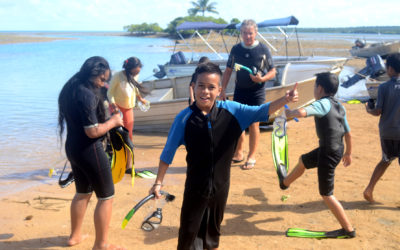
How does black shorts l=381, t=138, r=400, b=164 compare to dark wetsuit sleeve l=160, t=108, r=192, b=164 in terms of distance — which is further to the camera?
black shorts l=381, t=138, r=400, b=164

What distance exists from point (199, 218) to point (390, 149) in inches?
108

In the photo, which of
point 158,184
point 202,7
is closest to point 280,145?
point 158,184

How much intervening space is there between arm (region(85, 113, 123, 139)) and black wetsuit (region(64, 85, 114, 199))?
0.14 ft

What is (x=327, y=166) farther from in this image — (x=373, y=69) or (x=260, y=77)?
(x=373, y=69)

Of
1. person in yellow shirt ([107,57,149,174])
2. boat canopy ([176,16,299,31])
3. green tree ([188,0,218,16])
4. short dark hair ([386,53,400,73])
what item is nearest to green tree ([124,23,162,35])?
green tree ([188,0,218,16])

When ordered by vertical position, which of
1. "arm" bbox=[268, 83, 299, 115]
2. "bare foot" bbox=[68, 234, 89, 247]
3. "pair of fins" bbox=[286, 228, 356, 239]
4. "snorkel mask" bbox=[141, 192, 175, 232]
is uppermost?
"arm" bbox=[268, 83, 299, 115]

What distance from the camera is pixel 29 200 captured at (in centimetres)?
531

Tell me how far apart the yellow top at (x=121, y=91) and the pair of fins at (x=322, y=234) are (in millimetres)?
3409

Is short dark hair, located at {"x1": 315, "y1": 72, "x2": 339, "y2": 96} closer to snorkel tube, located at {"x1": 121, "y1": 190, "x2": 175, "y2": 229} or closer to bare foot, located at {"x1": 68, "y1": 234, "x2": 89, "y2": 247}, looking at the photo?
snorkel tube, located at {"x1": 121, "y1": 190, "x2": 175, "y2": 229}

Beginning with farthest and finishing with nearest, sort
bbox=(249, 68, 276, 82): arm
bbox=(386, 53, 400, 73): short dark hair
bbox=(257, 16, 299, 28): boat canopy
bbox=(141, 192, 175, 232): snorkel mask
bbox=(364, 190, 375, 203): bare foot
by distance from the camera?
bbox=(257, 16, 299, 28): boat canopy < bbox=(249, 68, 276, 82): arm < bbox=(364, 190, 375, 203): bare foot < bbox=(386, 53, 400, 73): short dark hair < bbox=(141, 192, 175, 232): snorkel mask

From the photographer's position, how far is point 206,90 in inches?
109

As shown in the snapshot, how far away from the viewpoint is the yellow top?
20.2 ft

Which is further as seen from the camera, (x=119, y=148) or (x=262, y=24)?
(x=262, y=24)

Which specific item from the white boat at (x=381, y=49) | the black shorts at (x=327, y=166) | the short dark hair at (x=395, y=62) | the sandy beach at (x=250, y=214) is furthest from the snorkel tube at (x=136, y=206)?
the white boat at (x=381, y=49)
